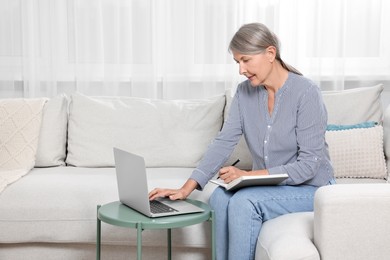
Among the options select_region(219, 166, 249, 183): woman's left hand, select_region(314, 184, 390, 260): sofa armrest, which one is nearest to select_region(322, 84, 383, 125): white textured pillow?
select_region(219, 166, 249, 183): woman's left hand

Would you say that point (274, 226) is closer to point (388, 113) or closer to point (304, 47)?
point (388, 113)

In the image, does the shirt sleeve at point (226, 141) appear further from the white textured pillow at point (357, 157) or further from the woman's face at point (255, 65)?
the white textured pillow at point (357, 157)

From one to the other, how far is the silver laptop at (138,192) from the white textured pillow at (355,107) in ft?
3.62

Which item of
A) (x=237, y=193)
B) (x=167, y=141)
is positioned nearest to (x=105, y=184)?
(x=167, y=141)

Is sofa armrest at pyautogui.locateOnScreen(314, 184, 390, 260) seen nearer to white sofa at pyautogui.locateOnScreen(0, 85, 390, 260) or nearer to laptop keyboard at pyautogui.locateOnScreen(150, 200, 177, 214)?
white sofa at pyautogui.locateOnScreen(0, 85, 390, 260)

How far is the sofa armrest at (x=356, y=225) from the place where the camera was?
1976mm

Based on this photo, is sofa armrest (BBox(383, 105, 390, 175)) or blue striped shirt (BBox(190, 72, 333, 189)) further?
sofa armrest (BBox(383, 105, 390, 175))

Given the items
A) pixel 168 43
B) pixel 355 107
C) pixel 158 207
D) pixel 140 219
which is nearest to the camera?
pixel 140 219

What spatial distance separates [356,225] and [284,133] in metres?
0.62

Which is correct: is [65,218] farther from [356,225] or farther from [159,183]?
[356,225]

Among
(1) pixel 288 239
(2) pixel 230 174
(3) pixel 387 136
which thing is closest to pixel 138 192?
(2) pixel 230 174

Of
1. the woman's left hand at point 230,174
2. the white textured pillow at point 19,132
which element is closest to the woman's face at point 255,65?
the woman's left hand at point 230,174

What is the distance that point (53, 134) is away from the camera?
3.37 meters

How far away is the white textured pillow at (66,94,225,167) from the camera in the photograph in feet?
10.8
